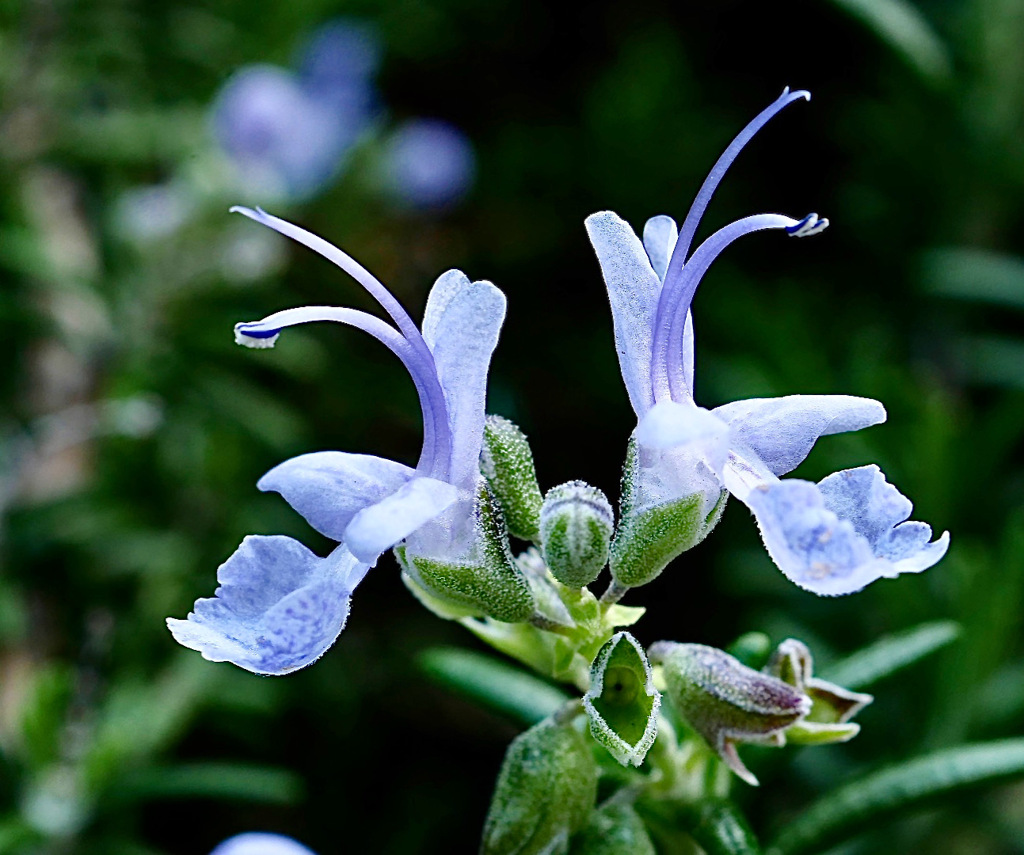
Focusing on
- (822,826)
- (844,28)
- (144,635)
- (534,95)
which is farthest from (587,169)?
(822,826)

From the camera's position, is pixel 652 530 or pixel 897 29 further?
pixel 897 29

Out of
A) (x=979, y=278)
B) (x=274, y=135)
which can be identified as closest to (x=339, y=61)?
(x=274, y=135)

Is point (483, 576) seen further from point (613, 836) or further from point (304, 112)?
point (304, 112)

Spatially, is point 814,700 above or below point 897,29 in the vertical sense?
below

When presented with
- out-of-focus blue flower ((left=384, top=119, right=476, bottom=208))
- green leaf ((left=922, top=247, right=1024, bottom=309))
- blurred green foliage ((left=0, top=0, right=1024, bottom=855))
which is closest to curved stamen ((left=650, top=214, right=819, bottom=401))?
blurred green foliage ((left=0, top=0, right=1024, bottom=855))

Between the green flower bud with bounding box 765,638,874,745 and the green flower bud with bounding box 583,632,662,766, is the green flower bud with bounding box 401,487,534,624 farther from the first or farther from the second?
the green flower bud with bounding box 765,638,874,745

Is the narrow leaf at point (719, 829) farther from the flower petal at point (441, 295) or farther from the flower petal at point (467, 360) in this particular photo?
the flower petal at point (441, 295)

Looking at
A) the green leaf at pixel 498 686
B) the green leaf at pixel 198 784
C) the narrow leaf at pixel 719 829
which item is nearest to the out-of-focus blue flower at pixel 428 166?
the green leaf at pixel 198 784

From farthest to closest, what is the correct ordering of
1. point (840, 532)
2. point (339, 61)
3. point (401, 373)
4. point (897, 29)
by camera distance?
point (339, 61), point (401, 373), point (897, 29), point (840, 532)

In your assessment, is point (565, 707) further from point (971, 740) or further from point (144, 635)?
point (144, 635)
